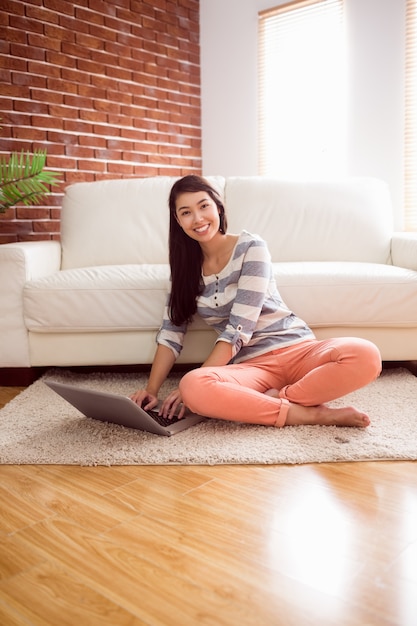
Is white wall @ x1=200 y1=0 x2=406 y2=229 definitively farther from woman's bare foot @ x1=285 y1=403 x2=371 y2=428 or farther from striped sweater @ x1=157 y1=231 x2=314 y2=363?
woman's bare foot @ x1=285 y1=403 x2=371 y2=428

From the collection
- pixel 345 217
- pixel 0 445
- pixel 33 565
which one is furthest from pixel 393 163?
pixel 33 565

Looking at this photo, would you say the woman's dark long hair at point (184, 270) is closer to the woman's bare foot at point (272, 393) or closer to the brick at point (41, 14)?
the woman's bare foot at point (272, 393)

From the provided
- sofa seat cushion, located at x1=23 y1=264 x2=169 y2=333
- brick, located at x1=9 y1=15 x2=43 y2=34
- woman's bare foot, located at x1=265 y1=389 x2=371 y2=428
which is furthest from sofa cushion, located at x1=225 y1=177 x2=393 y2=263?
brick, located at x1=9 y1=15 x2=43 y2=34

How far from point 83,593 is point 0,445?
79 cm

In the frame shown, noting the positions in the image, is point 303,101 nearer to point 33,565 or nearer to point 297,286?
point 297,286

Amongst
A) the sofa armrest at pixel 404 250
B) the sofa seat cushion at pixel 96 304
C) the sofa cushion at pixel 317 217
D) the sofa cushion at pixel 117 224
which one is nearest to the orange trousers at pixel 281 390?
the sofa seat cushion at pixel 96 304

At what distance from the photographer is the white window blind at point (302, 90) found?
13.5 ft

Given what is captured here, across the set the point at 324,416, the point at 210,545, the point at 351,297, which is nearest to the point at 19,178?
the point at 351,297

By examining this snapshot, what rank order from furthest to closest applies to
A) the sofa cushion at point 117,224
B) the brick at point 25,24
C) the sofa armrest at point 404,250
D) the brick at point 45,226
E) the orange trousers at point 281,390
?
the brick at point 45,226, the brick at point 25,24, the sofa cushion at point 117,224, the sofa armrest at point 404,250, the orange trousers at point 281,390

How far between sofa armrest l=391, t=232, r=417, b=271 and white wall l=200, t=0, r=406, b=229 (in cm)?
140

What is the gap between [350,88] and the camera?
4.02 meters

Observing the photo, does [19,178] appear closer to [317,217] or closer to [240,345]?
[317,217]

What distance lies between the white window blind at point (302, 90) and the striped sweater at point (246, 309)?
2.57 metres

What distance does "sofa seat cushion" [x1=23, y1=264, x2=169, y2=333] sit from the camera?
7.20 feet
